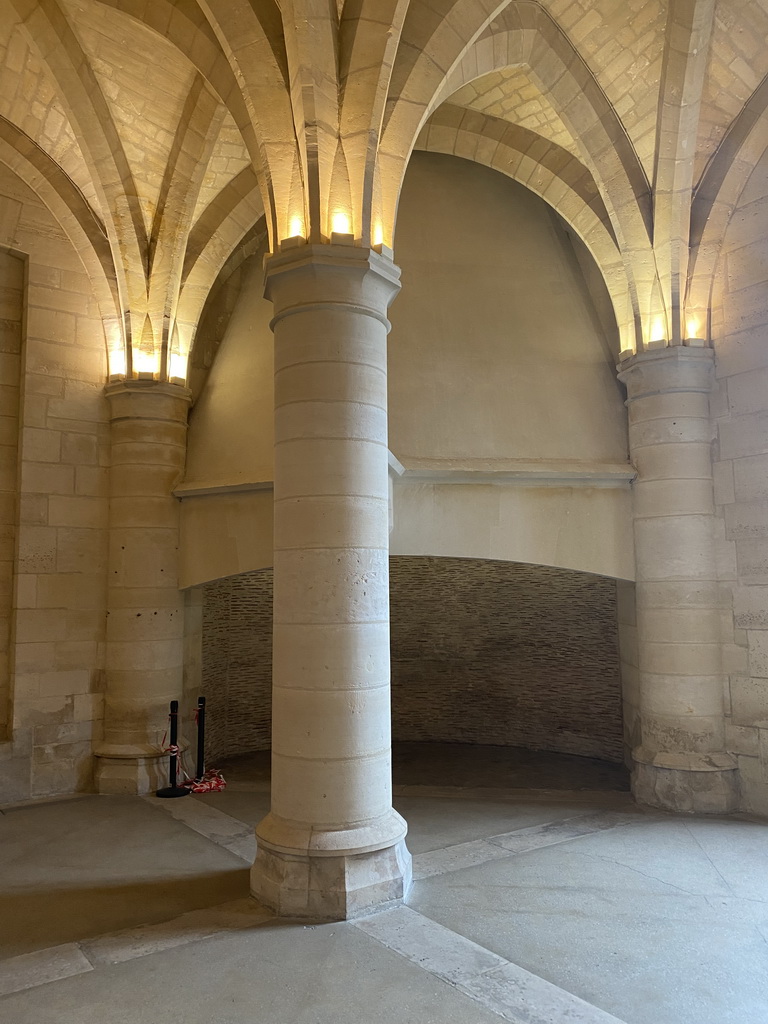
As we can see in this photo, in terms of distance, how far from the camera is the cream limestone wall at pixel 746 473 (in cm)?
716

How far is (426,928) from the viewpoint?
4703 millimetres

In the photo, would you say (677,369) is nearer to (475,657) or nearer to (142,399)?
(475,657)

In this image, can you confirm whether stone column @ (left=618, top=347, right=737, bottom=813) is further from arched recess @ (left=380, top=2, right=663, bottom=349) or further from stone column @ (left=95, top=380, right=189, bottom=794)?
stone column @ (left=95, top=380, right=189, bottom=794)

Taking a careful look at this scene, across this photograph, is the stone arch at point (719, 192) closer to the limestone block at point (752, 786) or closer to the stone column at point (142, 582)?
the limestone block at point (752, 786)

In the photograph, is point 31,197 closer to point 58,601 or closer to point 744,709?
point 58,601

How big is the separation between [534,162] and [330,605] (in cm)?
595

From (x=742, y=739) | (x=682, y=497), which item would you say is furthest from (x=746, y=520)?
(x=742, y=739)

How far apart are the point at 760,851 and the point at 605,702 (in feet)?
12.7

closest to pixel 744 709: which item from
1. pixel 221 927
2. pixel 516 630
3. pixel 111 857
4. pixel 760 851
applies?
pixel 760 851

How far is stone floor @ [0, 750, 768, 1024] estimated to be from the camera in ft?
12.8

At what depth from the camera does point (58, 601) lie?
27.4ft

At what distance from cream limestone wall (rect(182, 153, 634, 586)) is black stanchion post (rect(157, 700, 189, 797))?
1480 mm

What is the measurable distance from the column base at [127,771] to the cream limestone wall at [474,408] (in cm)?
196

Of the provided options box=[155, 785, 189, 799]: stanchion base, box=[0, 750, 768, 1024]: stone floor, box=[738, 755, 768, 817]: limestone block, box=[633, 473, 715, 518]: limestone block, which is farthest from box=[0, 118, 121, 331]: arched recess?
box=[738, 755, 768, 817]: limestone block
